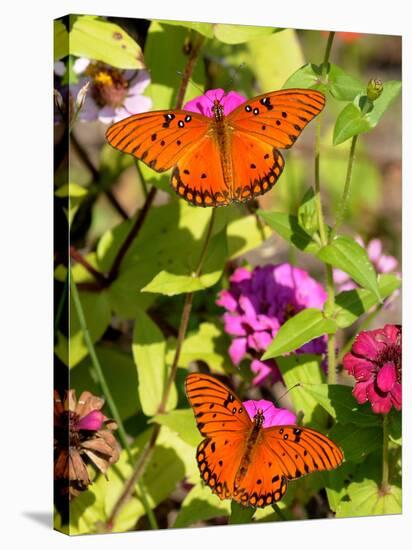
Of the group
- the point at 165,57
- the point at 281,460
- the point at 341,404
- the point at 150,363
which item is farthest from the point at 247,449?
the point at 165,57

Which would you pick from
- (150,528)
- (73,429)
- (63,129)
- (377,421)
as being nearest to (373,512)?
(377,421)

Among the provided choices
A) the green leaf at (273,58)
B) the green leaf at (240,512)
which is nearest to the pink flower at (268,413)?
the green leaf at (240,512)

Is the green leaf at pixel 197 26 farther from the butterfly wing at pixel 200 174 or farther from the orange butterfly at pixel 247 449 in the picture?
the orange butterfly at pixel 247 449

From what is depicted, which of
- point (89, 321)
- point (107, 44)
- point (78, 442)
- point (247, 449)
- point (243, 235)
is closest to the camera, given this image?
point (247, 449)

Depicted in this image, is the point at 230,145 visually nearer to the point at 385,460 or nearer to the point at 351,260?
the point at 351,260

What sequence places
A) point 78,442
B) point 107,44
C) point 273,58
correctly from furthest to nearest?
point 273,58
point 107,44
point 78,442

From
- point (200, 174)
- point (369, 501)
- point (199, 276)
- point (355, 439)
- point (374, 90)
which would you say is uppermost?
point (374, 90)

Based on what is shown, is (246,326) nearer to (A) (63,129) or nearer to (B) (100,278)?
(B) (100,278)
